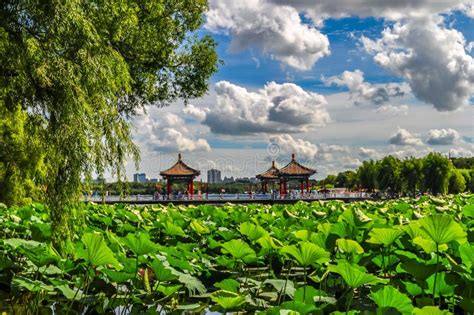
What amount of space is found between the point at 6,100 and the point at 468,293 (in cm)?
656

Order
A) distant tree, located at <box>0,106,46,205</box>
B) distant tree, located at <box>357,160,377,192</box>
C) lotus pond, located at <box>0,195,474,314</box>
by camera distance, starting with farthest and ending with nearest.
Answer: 1. distant tree, located at <box>357,160,377,192</box>
2. distant tree, located at <box>0,106,46,205</box>
3. lotus pond, located at <box>0,195,474,314</box>

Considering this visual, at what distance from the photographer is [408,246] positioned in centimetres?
376

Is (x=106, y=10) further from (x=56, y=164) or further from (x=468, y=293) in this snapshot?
(x=468, y=293)

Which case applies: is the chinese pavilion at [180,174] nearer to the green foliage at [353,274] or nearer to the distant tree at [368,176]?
the distant tree at [368,176]

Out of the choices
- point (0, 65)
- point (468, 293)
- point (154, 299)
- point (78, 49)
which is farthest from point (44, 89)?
point (468, 293)

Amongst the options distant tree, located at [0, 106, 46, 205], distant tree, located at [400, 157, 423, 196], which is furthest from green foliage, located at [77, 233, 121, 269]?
distant tree, located at [400, 157, 423, 196]

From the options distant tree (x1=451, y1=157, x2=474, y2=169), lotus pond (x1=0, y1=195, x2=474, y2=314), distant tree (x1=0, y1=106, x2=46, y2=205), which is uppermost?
distant tree (x1=451, y1=157, x2=474, y2=169)

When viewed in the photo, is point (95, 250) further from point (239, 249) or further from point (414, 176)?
point (414, 176)

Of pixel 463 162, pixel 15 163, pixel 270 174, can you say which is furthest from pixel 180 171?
pixel 463 162

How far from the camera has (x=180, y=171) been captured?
39.9 meters

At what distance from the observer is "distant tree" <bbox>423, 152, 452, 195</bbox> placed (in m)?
55.6

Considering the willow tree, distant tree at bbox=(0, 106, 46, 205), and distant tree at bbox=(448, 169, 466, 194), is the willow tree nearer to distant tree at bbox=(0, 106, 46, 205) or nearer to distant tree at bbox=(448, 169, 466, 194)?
distant tree at bbox=(0, 106, 46, 205)

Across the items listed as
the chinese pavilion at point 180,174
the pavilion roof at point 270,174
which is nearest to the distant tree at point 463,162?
the pavilion roof at point 270,174

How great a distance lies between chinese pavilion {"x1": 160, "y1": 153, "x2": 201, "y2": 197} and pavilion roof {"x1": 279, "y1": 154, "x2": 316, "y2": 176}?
677cm
